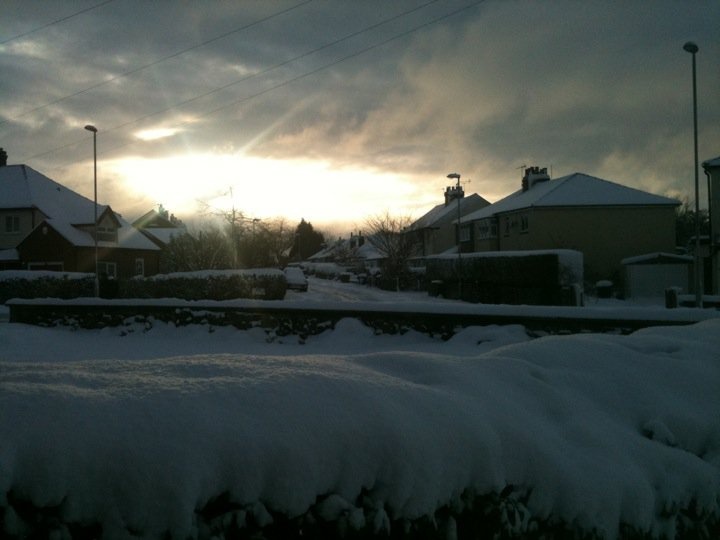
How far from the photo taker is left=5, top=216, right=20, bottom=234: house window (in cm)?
3784

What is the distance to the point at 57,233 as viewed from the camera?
115 feet

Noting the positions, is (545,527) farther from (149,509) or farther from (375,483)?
(149,509)

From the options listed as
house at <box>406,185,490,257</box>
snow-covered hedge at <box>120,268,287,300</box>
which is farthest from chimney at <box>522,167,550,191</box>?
snow-covered hedge at <box>120,268,287,300</box>

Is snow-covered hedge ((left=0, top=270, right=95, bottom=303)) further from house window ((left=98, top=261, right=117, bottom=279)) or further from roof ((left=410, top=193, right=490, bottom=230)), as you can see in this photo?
roof ((left=410, top=193, right=490, bottom=230))

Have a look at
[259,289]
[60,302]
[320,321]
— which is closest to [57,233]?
[259,289]

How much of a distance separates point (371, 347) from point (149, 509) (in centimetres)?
917

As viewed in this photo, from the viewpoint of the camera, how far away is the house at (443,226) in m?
57.3

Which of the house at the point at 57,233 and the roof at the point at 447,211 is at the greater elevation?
the roof at the point at 447,211

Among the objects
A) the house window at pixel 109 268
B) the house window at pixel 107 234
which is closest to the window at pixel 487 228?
the house window at pixel 109 268

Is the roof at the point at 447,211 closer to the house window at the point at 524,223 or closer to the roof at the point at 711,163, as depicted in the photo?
the house window at the point at 524,223

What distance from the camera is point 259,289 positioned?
25438 millimetres

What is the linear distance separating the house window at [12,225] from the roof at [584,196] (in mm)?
33118

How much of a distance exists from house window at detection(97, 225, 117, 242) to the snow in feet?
125

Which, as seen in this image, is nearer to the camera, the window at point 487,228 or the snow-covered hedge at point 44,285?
the snow-covered hedge at point 44,285
